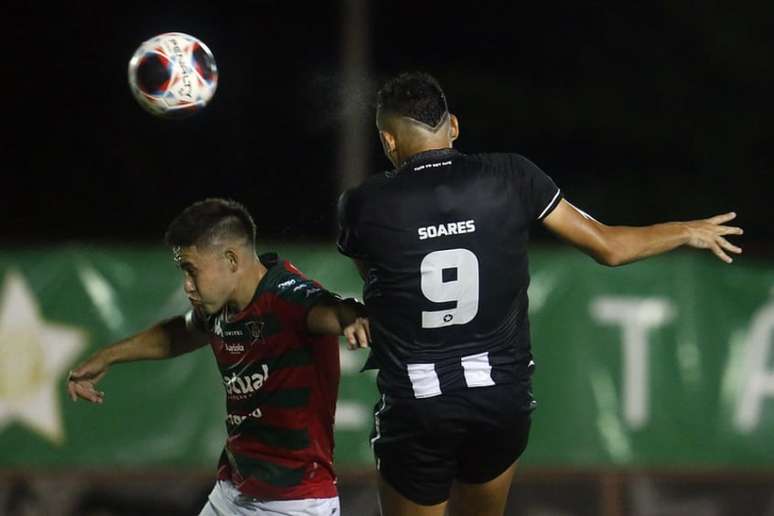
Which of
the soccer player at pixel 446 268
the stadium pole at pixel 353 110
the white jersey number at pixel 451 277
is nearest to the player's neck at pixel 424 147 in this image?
the soccer player at pixel 446 268

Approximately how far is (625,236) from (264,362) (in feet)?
5.00

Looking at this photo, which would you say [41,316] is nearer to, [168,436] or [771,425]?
[168,436]

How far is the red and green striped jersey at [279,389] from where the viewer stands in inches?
230

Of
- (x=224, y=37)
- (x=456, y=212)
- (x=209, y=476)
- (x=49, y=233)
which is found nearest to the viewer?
(x=456, y=212)

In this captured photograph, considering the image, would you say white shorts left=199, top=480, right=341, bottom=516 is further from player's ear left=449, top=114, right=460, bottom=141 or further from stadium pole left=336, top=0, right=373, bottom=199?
stadium pole left=336, top=0, right=373, bottom=199

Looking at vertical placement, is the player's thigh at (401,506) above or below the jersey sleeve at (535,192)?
below

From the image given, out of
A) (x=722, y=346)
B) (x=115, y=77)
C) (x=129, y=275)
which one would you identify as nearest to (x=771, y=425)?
(x=722, y=346)

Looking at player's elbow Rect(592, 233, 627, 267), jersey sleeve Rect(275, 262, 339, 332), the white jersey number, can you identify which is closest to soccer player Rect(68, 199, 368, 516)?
jersey sleeve Rect(275, 262, 339, 332)

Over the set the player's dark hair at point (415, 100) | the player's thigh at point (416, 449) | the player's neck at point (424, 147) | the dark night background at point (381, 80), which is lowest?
the dark night background at point (381, 80)

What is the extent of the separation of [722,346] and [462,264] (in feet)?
14.9

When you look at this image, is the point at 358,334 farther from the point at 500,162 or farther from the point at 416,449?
the point at 500,162

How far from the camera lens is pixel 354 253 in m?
5.61

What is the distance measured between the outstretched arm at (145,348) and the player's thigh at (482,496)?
1313 millimetres

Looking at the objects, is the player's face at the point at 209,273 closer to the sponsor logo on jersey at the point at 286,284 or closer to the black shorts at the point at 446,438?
the sponsor logo on jersey at the point at 286,284
